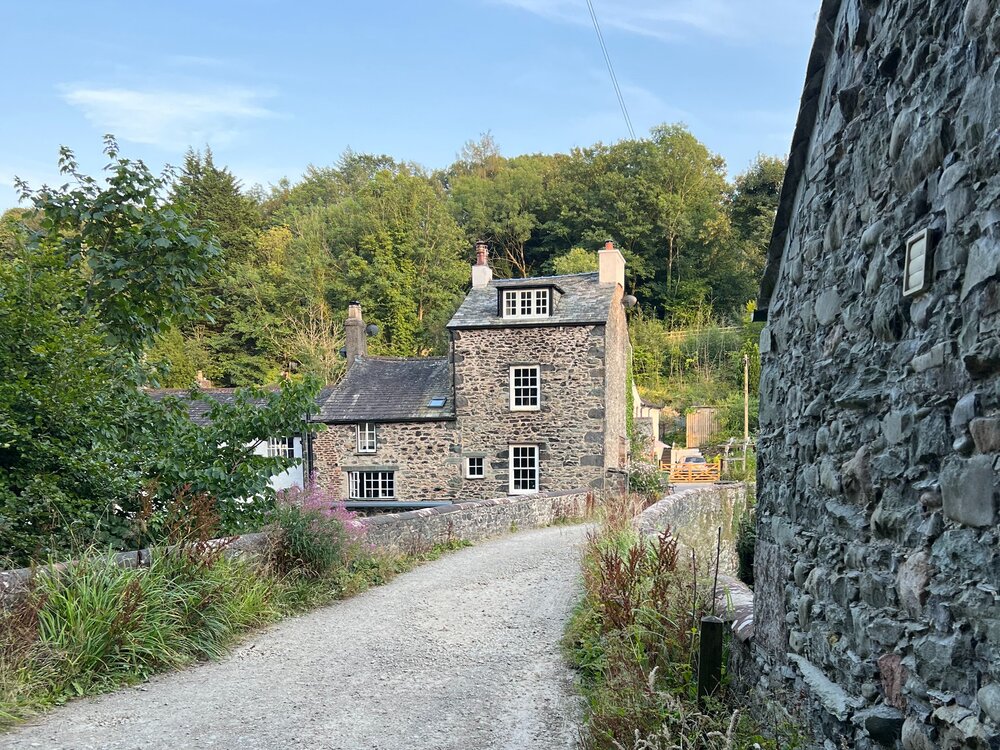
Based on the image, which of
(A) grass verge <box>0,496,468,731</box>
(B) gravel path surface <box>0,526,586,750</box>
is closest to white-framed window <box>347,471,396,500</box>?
(B) gravel path surface <box>0,526,586,750</box>

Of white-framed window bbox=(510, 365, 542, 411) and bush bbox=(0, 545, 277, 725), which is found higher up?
white-framed window bbox=(510, 365, 542, 411)

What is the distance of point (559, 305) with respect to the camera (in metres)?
22.7

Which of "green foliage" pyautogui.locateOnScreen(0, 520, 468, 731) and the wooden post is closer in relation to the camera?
the wooden post

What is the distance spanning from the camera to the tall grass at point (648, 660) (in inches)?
158

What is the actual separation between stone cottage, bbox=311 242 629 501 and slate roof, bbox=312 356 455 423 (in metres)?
0.06

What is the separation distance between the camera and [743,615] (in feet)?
16.6

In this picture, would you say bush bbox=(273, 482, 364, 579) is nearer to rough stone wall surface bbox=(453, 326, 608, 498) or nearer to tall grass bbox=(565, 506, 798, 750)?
tall grass bbox=(565, 506, 798, 750)

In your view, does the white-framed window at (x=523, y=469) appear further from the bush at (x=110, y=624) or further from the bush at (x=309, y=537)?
the bush at (x=110, y=624)

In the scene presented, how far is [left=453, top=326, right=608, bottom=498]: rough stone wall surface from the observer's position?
71.6ft

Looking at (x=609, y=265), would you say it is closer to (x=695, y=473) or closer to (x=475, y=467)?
(x=475, y=467)

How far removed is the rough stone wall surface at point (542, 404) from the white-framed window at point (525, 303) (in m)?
0.52

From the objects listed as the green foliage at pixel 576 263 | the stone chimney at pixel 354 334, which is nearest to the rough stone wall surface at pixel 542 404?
the stone chimney at pixel 354 334

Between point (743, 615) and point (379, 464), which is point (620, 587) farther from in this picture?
point (379, 464)

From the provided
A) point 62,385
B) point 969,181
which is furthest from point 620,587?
point 62,385
